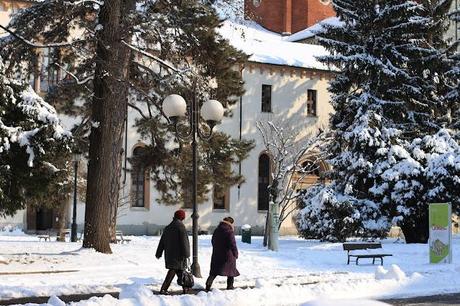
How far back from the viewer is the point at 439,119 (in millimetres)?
34344

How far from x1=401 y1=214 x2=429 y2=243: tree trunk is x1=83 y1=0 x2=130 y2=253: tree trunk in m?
16.0

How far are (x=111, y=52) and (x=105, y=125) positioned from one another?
2.24 metres

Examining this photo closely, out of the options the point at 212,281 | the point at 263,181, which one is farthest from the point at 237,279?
the point at 263,181

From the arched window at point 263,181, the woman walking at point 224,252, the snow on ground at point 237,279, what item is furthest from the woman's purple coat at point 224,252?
the arched window at point 263,181

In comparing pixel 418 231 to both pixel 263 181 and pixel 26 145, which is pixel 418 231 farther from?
pixel 26 145

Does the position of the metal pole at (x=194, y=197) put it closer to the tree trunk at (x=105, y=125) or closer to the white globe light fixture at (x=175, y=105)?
the white globe light fixture at (x=175, y=105)

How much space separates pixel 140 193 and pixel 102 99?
941 inches

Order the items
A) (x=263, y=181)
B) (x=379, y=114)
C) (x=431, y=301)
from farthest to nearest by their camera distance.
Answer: (x=263, y=181) < (x=379, y=114) < (x=431, y=301)

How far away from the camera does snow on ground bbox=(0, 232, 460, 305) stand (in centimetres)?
1271

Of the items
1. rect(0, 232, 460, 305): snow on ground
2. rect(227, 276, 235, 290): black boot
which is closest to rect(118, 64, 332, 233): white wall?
rect(0, 232, 460, 305): snow on ground

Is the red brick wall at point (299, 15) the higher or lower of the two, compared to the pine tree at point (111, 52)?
higher

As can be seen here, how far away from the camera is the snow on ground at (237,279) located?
1271 centimetres

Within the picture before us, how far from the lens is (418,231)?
31078 mm

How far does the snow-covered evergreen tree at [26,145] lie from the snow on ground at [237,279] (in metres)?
1.94
